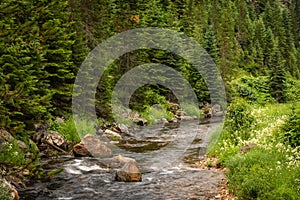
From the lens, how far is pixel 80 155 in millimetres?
16781

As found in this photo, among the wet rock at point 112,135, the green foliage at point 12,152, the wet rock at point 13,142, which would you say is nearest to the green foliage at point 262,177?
the green foliage at point 12,152

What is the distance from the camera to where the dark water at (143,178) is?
1122 cm

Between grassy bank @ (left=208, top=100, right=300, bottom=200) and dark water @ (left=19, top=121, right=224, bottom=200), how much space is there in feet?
4.27

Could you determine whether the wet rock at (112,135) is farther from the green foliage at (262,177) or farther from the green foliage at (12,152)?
the green foliage at (262,177)

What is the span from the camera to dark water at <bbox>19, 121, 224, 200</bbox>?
11219mm

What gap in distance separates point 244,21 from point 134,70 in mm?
50228

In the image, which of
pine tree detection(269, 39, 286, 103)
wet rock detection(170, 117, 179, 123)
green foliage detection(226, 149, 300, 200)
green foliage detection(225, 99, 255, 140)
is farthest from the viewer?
pine tree detection(269, 39, 286, 103)

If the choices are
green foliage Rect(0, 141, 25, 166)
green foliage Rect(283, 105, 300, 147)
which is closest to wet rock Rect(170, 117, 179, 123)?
green foliage Rect(0, 141, 25, 166)

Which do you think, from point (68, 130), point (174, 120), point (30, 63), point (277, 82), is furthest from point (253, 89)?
point (30, 63)

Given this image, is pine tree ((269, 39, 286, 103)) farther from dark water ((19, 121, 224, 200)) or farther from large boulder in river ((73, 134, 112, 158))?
large boulder in river ((73, 134, 112, 158))

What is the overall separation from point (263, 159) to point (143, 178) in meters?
4.69

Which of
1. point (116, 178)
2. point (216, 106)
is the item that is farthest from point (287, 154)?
point (216, 106)

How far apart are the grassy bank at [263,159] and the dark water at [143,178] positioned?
1303 mm

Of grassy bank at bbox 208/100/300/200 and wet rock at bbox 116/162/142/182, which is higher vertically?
grassy bank at bbox 208/100/300/200
